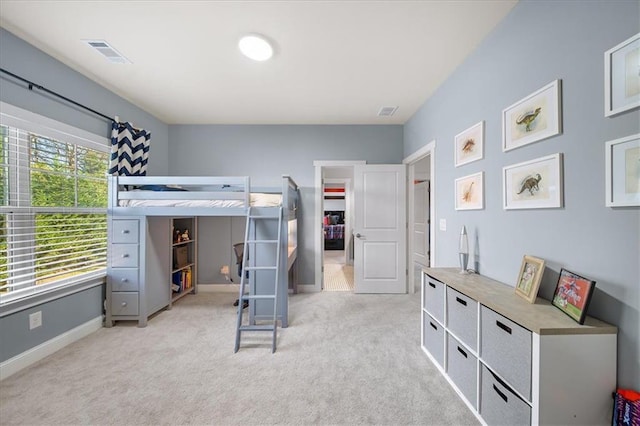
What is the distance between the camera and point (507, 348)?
4.07ft

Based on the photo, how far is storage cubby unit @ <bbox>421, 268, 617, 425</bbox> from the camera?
1.06 m

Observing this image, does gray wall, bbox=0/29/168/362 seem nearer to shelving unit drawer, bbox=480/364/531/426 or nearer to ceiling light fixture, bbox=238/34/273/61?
ceiling light fixture, bbox=238/34/273/61

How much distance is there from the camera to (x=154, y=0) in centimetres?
163

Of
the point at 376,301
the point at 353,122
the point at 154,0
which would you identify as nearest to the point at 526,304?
the point at 376,301

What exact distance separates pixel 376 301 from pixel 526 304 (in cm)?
225

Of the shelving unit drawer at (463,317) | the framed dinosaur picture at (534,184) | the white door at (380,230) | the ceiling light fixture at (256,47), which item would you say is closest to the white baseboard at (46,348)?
the ceiling light fixture at (256,47)

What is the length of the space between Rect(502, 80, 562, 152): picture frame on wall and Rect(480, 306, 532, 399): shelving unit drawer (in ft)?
3.36

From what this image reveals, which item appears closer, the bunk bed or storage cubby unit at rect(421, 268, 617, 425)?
storage cubby unit at rect(421, 268, 617, 425)

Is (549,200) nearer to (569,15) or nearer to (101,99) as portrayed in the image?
(569,15)

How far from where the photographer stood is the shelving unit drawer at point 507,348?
1.13 metres

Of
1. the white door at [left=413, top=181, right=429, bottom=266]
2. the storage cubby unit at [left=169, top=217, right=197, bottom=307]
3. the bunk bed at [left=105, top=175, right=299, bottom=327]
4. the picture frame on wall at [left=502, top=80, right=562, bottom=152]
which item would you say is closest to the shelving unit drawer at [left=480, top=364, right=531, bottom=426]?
the picture frame on wall at [left=502, top=80, right=562, bottom=152]

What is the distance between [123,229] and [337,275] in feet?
11.3

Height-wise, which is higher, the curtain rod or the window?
the curtain rod

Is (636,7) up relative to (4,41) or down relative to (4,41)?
down
